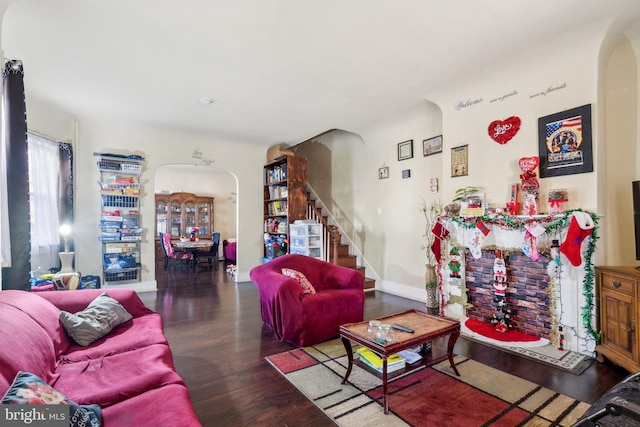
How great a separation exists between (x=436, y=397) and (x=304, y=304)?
139 cm

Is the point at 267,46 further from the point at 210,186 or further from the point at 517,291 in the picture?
the point at 210,186

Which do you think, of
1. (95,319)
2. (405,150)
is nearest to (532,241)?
(405,150)

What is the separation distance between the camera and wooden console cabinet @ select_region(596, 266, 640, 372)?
238 centimetres

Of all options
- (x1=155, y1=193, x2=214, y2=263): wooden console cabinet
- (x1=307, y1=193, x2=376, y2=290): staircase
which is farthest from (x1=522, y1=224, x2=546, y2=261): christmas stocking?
(x1=155, y1=193, x2=214, y2=263): wooden console cabinet

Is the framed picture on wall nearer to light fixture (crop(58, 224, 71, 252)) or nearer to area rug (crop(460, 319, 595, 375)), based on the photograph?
area rug (crop(460, 319, 595, 375))

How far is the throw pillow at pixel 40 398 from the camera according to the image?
1.12 metres

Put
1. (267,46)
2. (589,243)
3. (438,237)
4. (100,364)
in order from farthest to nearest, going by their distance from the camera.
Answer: (438,237)
(267,46)
(589,243)
(100,364)

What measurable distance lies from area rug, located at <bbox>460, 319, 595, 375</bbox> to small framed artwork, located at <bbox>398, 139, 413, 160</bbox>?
9.05ft

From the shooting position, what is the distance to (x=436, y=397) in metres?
2.18

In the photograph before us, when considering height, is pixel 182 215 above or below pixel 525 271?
above

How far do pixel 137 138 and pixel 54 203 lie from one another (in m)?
1.60

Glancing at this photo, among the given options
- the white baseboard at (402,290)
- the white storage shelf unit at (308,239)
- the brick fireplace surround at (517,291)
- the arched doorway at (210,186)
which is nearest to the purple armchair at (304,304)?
the brick fireplace surround at (517,291)

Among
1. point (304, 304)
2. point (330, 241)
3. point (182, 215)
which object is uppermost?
point (182, 215)

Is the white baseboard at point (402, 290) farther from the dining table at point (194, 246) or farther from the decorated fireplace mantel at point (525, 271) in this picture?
the dining table at point (194, 246)
